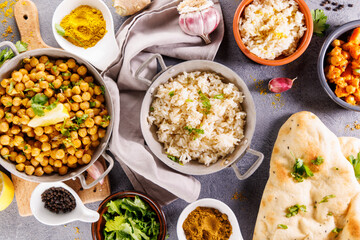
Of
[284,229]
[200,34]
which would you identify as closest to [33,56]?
[200,34]

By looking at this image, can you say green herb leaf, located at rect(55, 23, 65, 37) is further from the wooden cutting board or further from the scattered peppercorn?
the scattered peppercorn

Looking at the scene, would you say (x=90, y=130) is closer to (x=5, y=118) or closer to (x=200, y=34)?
(x=5, y=118)

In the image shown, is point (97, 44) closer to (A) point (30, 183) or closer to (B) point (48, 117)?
(B) point (48, 117)

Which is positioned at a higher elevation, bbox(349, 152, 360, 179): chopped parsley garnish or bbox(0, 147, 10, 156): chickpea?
bbox(0, 147, 10, 156): chickpea

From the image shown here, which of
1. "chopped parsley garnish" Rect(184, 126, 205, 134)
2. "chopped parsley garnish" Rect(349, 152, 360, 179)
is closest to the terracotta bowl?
"chopped parsley garnish" Rect(184, 126, 205, 134)

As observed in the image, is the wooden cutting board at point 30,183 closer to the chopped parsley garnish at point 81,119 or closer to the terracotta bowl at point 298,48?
the chopped parsley garnish at point 81,119

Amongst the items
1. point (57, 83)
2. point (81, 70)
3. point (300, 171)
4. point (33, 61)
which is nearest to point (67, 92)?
point (57, 83)
